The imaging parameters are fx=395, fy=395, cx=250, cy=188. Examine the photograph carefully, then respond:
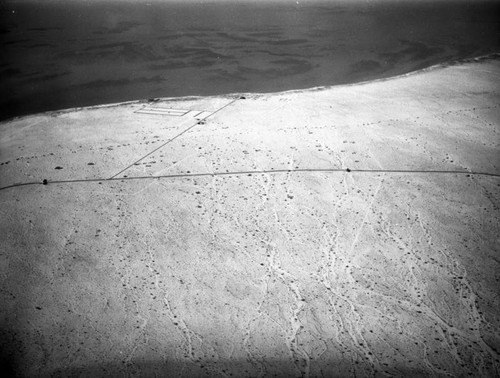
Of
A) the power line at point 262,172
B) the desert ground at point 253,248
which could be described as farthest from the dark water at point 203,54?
the power line at point 262,172

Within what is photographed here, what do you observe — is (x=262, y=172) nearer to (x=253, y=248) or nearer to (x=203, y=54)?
(x=253, y=248)

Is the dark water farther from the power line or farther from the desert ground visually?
the power line

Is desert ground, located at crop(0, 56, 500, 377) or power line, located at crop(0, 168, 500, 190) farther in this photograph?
power line, located at crop(0, 168, 500, 190)

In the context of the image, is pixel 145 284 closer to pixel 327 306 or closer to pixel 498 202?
pixel 327 306

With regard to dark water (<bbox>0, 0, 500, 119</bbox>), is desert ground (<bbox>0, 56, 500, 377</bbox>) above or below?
below

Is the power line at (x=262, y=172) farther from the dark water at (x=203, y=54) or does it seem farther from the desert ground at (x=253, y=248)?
the dark water at (x=203, y=54)

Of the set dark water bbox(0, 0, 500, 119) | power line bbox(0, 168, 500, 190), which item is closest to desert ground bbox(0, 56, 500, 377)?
power line bbox(0, 168, 500, 190)

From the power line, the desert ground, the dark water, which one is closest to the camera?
the desert ground
